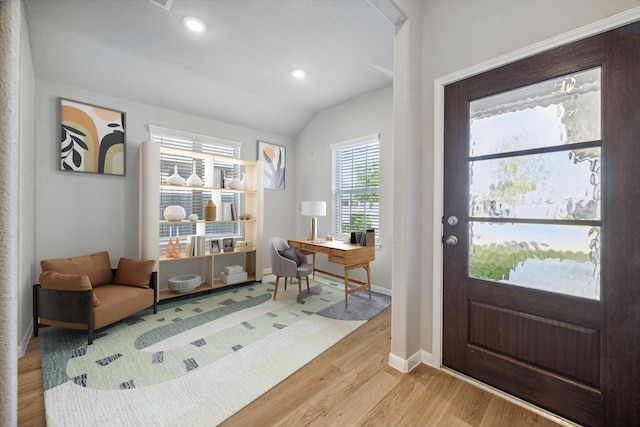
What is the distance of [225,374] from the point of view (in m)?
1.91

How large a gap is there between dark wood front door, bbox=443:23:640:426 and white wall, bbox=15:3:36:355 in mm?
3366

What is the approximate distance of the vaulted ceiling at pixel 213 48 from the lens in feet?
7.39

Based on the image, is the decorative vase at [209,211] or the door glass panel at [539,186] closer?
the door glass panel at [539,186]

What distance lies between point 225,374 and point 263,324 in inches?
32.3

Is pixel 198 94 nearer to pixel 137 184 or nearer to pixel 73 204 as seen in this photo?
pixel 137 184

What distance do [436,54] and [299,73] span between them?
1896mm

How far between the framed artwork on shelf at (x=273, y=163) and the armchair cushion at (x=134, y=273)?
2.33m

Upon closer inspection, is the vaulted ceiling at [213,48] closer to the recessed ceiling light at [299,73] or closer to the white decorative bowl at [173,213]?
the recessed ceiling light at [299,73]

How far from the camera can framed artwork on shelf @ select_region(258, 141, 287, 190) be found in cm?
473

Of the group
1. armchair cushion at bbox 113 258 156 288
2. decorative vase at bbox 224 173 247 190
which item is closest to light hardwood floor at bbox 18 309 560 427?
armchair cushion at bbox 113 258 156 288

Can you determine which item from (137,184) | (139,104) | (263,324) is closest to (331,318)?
(263,324)

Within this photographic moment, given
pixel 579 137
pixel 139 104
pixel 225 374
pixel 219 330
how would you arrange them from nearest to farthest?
pixel 579 137, pixel 225 374, pixel 219 330, pixel 139 104

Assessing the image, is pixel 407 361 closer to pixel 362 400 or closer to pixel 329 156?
pixel 362 400

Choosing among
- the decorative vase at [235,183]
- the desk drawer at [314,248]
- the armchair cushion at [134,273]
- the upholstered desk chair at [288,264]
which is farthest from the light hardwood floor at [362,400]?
the decorative vase at [235,183]
